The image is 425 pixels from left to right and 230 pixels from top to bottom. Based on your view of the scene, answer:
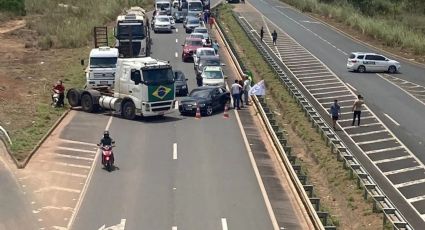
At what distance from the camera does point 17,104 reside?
136 ft

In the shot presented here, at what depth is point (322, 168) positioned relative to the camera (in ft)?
103

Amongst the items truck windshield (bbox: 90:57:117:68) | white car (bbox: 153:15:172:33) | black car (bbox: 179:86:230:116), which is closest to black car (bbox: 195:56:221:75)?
truck windshield (bbox: 90:57:117:68)

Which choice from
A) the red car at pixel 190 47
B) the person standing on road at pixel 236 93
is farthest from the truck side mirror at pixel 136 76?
the red car at pixel 190 47

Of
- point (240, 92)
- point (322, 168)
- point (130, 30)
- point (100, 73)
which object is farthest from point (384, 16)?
point (322, 168)

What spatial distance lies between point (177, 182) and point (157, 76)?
1179cm

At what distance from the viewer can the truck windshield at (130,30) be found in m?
55.1

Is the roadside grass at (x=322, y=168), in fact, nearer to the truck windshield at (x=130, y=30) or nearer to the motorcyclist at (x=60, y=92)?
the truck windshield at (x=130, y=30)

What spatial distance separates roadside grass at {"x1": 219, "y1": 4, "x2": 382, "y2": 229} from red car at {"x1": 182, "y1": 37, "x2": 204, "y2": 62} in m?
6.96

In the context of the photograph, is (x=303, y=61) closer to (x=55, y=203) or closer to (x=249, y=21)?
(x=249, y=21)

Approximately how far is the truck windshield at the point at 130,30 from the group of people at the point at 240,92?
556 inches

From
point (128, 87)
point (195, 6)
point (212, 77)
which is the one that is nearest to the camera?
point (128, 87)

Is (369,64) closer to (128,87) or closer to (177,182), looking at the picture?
(128,87)

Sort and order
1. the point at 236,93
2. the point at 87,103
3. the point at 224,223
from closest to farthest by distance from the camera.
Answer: the point at 224,223 → the point at 87,103 → the point at 236,93

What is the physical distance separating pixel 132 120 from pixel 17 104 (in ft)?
24.9
